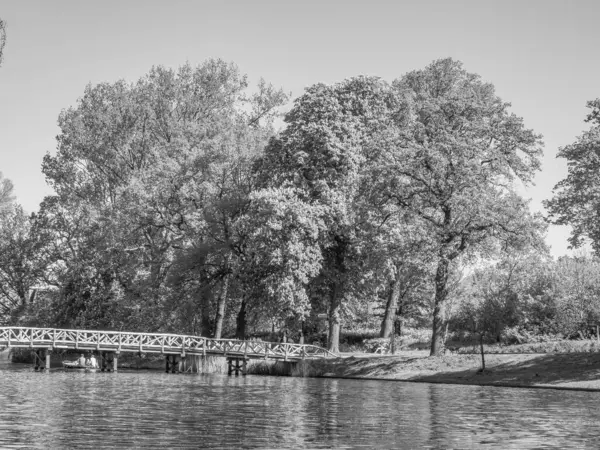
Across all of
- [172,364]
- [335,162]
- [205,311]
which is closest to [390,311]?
[205,311]

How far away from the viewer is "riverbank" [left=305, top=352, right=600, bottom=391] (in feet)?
126

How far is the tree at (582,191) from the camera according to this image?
125ft

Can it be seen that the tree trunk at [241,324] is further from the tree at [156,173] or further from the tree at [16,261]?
the tree at [16,261]

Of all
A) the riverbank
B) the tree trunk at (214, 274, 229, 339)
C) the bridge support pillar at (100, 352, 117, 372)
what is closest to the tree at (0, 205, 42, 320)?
the bridge support pillar at (100, 352, 117, 372)

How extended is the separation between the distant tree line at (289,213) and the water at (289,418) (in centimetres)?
1409

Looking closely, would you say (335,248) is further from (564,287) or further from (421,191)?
(564,287)

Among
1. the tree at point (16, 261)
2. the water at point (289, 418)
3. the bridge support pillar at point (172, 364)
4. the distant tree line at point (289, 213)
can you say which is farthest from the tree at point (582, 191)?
the tree at point (16, 261)

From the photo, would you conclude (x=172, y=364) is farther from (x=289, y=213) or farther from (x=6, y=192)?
(x=6, y=192)

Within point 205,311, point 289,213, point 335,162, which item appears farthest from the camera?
point 205,311

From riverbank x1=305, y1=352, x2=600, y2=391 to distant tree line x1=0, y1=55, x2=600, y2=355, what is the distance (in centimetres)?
229

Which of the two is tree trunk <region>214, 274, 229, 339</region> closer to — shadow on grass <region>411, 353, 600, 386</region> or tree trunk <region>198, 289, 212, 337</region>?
tree trunk <region>198, 289, 212, 337</region>

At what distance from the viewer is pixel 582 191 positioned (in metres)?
38.7

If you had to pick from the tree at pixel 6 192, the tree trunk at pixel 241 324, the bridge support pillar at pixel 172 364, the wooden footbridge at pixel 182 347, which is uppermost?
the tree at pixel 6 192

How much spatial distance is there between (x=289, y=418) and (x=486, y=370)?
76.1ft
